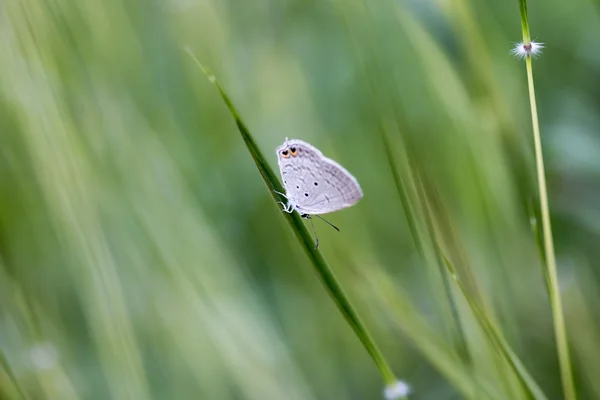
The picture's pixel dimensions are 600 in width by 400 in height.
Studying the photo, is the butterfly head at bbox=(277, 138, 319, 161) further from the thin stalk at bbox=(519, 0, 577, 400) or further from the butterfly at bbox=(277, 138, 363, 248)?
the thin stalk at bbox=(519, 0, 577, 400)

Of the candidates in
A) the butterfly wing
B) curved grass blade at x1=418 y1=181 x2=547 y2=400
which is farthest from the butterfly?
curved grass blade at x1=418 y1=181 x2=547 y2=400

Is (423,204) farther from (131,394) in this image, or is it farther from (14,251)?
(14,251)

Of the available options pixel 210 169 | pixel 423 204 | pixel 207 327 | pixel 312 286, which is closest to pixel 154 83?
pixel 210 169

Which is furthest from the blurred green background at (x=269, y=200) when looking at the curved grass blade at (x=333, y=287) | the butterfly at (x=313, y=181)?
the curved grass blade at (x=333, y=287)

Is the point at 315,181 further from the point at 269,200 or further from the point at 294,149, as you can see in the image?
the point at 269,200

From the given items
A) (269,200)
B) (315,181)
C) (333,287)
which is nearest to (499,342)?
(333,287)
